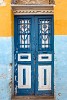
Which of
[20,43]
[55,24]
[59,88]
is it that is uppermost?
[55,24]

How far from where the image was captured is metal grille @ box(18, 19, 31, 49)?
7.22 m

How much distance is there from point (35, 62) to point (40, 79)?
17.7 inches

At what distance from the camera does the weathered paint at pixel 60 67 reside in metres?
6.75

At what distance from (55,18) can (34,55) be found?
1.13 meters

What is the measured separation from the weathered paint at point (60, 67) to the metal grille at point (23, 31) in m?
0.84

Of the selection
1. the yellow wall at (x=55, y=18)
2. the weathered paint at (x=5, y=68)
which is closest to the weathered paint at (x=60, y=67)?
the yellow wall at (x=55, y=18)

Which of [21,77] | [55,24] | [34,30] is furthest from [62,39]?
[21,77]

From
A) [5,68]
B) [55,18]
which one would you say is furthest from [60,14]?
[5,68]

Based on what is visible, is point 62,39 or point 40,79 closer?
point 62,39

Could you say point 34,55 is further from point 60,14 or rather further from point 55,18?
point 60,14

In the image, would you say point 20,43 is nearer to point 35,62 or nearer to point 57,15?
point 35,62

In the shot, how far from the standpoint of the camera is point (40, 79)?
23.7 ft

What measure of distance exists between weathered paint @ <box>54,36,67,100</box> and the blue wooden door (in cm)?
44

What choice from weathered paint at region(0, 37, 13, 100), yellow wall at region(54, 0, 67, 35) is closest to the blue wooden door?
weathered paint at region(0, 37, 13, 100)
